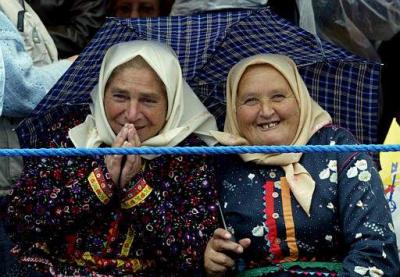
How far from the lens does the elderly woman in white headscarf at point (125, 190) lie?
365 centimetres

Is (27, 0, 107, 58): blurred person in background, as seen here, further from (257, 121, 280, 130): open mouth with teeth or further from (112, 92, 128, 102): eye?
(257, 121, 280, 130): open mouth with teeth

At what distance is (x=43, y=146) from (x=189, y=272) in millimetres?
776

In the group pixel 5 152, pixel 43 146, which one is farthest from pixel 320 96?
pixel 5 152

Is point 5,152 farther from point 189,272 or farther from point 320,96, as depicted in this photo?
point 320,96

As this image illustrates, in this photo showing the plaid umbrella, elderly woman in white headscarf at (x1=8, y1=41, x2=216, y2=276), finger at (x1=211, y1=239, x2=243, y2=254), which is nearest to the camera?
finger at (x1=211, y1=239, x2=243, y2=254)

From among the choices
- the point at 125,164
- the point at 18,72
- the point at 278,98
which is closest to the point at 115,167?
the point at 125,164

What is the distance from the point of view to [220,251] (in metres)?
3.58

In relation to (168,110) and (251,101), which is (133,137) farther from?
(251,101)

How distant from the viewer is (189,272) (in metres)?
3.71

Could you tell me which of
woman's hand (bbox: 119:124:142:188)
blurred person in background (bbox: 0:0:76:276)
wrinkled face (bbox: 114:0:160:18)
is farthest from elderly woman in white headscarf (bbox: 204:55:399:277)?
wrinkled face (bbox: 114:0:160:18)

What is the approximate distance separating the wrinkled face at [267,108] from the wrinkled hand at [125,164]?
18.8 inches

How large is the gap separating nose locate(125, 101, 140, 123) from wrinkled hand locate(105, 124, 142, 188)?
0.14 m

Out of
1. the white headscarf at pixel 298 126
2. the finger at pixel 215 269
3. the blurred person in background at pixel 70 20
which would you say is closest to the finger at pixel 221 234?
the finger at pixel 215 269

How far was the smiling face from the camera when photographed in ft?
12.5
